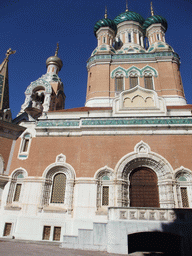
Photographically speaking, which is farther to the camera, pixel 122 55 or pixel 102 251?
pixel 122 55

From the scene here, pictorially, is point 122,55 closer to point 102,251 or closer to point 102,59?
point 102,59

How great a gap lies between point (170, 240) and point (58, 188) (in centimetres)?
662

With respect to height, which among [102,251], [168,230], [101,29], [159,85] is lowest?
[102,251]

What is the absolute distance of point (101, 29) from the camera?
74.7 ft

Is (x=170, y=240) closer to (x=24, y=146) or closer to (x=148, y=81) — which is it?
(x=24, y=146)

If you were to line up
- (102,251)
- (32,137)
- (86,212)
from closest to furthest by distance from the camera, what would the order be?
(102,251) → (86,212) → (32,137)

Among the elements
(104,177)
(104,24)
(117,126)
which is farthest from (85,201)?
(104,24)

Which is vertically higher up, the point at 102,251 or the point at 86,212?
the point at 86,212

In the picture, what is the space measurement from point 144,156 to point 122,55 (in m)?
11.9

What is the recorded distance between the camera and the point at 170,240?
8.82 metres

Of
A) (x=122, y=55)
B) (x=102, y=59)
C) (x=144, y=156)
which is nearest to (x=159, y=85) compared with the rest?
(x=122, y=55)

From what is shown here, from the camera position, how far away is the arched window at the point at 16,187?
11748 mm

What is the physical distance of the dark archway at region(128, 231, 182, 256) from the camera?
8.64 meters

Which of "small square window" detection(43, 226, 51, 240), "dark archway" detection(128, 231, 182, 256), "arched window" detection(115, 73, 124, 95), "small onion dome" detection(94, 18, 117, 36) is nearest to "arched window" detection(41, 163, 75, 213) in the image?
"small square window" detection(43, 226, 51, 240)
